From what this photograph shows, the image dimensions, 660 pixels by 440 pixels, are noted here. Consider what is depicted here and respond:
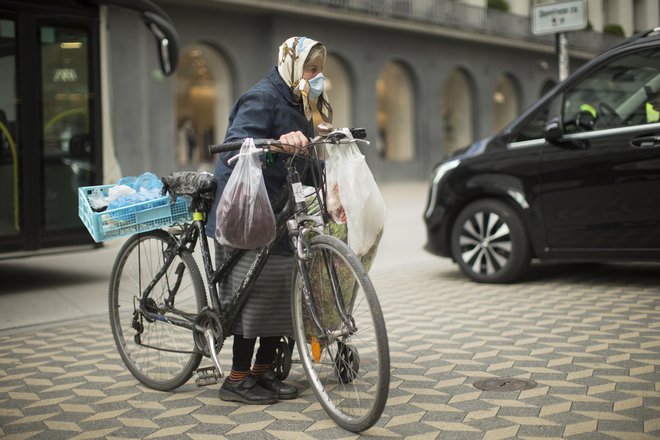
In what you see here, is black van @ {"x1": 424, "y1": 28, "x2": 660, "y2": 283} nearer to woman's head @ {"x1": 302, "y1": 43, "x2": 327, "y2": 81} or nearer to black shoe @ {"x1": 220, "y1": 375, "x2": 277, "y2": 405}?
woman's head @ {"x1": 302, "y1": 43, "x2": 327, "y2": 81}

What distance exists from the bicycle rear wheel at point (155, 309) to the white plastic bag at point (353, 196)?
82cm

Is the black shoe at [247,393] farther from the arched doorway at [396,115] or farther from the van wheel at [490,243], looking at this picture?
the arched doorway at [396,115]

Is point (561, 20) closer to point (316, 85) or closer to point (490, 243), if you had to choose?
point (490, 243)

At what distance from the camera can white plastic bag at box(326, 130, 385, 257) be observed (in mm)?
3867

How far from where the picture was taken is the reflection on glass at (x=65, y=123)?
8.12 metres

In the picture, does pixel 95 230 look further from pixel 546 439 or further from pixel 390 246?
pixel 390 246

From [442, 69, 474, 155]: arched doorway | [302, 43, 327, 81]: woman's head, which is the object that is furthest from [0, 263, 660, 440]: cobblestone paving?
[442, 69, 474, 155]: arched doorway

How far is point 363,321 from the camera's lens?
3.55 metres

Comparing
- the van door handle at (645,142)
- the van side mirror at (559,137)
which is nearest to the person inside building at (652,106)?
the van door handle at (645,142)

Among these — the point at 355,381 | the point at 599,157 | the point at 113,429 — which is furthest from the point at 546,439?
the point at 599,157

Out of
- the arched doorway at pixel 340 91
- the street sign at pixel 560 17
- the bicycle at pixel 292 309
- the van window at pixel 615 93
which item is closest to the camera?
the bicycle at pixel 292 309

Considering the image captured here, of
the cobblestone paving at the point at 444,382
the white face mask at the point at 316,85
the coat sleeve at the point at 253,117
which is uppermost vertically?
the white face mask at the point at 316,85

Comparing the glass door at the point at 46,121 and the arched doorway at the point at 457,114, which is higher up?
the arched doorway at the point at 457,114

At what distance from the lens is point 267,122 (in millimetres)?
4094
